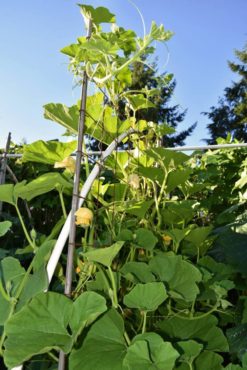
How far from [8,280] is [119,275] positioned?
0.23 m

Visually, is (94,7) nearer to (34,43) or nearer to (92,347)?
(92,347)

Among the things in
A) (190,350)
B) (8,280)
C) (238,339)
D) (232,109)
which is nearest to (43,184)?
(8,280)

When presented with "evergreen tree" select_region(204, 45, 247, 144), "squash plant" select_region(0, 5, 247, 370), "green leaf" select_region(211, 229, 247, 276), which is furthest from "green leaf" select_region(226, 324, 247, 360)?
"evergreen tree" select_region(204, 45, 247, 144)

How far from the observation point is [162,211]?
47.4 inches

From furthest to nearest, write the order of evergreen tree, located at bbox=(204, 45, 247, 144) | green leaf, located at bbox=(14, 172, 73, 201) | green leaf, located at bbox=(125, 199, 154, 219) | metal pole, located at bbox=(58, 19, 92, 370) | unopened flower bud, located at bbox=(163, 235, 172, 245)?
evergreen tree, located at bbox=(204, 45, 247, 144) < unopened flower bud, located at bbox=(163, 235, 172, 245) < green leaf, located at bbox=(125, 199, 154, 219) < green leaf, located at bbox=(14, 172, 73, 201) < metal pole, located at bbox=(58, 19, 92, 370)

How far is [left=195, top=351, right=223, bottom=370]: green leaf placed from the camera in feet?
2.87

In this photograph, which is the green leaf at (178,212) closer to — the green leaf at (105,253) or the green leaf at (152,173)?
the green leaf at (152,173)

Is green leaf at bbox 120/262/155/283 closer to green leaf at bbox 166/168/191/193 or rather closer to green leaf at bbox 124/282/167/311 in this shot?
green leaf at bbox 124/282/167/311

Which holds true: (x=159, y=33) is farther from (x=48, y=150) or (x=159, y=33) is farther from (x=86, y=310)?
(x=86, y=310)

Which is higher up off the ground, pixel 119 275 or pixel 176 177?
pixel 176 177

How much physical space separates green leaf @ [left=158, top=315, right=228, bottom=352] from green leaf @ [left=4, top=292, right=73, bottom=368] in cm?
24

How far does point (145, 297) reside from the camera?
2.68ft

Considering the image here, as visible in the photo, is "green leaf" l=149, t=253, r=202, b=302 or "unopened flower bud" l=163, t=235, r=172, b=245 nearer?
"green leaf" l=149, t=253, r=202, b=302

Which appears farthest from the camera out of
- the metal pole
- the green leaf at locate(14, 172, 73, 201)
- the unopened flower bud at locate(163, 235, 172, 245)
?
the unopened flower bud at locate(163, 235, 172, 245)
